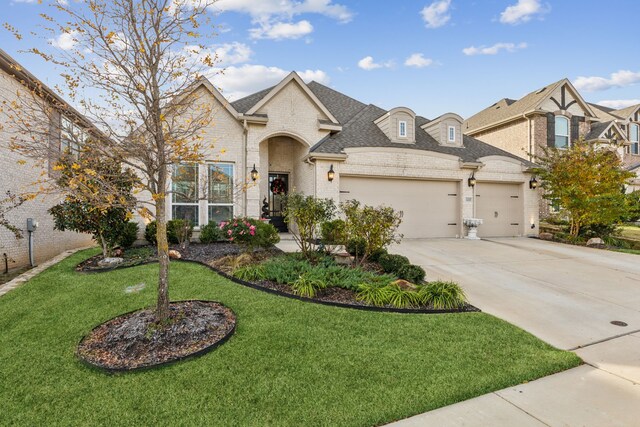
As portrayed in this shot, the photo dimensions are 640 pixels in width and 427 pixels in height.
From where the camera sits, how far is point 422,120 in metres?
15.0

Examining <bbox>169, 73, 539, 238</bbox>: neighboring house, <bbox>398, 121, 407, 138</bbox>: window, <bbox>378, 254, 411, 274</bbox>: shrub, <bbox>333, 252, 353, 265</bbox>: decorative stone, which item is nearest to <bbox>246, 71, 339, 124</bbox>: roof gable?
<bbox>169, 73, 539, 238</bbox>: neighboring house

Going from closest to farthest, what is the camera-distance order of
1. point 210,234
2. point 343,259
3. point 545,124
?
1. point 343,259
2. point 210,234
3. point 545,124

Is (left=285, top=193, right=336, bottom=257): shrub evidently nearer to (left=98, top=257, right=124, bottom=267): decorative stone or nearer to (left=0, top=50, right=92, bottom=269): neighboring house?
(left=98, top=257, right=124, bottom=267): decorative stone

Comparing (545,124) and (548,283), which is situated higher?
(545,124)

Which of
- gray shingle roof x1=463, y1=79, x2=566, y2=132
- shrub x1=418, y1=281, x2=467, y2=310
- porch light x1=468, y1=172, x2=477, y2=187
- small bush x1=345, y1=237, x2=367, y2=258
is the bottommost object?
shrub x1=418, y1=281, x2=467, y2=310

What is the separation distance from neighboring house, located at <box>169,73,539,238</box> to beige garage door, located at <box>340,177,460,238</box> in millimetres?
38

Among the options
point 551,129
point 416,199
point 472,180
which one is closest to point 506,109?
point 551,129

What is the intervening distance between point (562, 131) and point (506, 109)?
3.23 meters

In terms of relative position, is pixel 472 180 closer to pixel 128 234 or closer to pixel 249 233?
pixel 249 233

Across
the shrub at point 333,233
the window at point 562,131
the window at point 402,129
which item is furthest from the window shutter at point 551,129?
the shrub at point 333,233

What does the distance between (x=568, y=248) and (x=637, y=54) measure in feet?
32.9

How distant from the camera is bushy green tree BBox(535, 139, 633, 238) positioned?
1094 centimetres

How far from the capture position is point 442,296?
15.4 feet

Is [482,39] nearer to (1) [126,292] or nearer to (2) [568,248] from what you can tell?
(2) [568,248]
